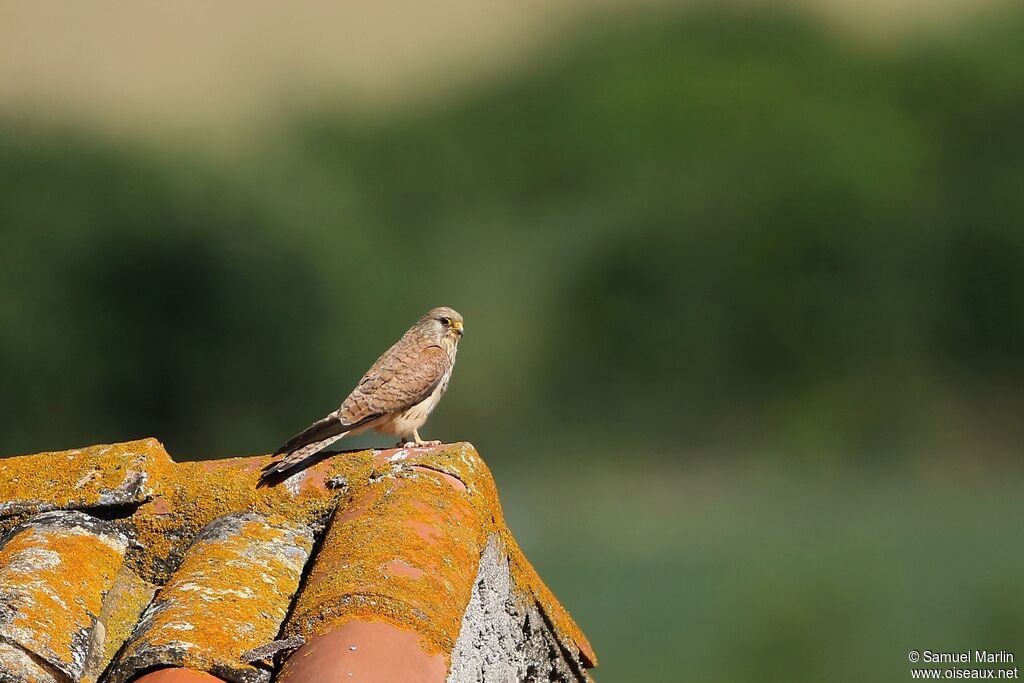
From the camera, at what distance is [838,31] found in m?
39.8

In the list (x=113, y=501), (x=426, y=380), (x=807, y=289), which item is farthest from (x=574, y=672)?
(x=807, y=289)

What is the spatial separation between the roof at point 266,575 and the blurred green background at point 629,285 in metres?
13.2

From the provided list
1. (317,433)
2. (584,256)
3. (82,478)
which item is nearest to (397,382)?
(317,433)

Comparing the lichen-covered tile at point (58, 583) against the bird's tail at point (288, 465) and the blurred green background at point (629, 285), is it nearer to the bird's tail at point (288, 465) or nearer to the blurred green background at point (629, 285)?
the bird's tail at point (288, 465)

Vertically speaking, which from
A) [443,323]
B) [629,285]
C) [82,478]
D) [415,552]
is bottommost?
[415,552]

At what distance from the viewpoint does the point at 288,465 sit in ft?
13.2

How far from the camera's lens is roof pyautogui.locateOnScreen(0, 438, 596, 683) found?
3045 mm

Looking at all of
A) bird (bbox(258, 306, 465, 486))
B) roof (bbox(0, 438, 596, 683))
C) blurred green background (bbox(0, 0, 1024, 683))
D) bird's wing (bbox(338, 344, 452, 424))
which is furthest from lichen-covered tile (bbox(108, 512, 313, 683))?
blurred green background (bbox(0, 0, 1024, 683))

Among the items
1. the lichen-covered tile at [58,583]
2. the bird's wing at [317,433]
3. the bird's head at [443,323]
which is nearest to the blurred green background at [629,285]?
the bird's head at [443,323]

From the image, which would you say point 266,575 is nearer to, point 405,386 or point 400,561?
point 400,561

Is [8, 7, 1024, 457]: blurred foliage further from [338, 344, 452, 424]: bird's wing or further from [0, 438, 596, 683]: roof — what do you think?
[0, 438, 596, 683]: roof

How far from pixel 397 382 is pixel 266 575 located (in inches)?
87.9

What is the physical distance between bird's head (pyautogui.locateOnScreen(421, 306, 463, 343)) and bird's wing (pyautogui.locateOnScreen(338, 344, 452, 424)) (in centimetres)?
13

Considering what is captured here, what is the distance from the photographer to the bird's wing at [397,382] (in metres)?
5.45
